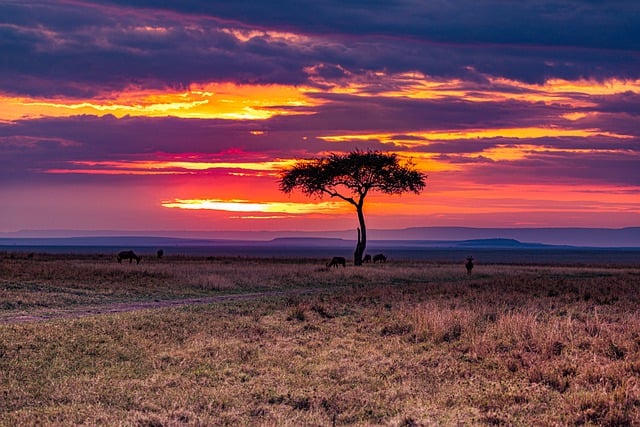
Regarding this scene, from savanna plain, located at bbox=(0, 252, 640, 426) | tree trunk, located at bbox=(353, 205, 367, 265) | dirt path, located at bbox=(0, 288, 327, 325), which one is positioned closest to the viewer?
savanna plain, located at bbox=(0, 252, 640, 426)

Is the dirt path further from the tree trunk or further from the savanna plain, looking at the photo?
the tree trunk

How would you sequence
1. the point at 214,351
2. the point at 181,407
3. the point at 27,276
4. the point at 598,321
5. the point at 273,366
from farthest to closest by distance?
the point at 27,276 → the point at 598,321 → the point at 214,351 → the point at 273,366 → the point at 181,407

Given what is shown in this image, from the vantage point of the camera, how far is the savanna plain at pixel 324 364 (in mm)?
13930

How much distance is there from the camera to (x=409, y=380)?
16.2 meters

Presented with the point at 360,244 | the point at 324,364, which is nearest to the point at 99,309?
the point at 324,364

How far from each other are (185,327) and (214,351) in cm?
387

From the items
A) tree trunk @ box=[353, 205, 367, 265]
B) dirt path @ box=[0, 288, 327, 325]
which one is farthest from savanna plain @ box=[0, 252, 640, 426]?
tree trunk @ box=[353, 205, 367, 265]

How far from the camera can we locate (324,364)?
57.8 ft

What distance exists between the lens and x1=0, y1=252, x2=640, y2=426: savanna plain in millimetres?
13930

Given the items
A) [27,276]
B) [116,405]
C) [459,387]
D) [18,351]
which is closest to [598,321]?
[459,387]

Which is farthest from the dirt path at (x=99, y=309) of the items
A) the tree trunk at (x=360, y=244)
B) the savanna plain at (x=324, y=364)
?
the tree trunk at (x=360, y=244)

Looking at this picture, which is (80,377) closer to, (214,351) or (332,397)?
(214,351)

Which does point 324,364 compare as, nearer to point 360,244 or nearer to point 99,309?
point 99,309

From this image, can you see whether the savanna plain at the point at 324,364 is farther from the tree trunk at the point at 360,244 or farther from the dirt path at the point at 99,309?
the tree trunk at the point at 360,244
